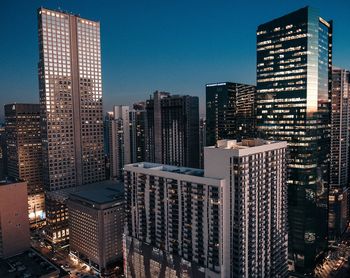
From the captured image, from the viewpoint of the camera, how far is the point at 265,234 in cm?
9981

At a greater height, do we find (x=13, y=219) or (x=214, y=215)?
(x=214, y=215)

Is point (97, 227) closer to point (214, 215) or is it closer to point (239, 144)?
point (214, 215)

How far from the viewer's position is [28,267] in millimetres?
114875

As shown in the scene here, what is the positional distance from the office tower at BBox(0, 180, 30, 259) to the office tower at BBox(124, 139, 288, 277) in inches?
2092

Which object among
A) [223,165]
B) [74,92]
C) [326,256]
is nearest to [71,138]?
[74,92]

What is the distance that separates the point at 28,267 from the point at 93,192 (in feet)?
161

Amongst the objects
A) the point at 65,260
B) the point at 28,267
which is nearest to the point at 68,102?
the point at 65,260

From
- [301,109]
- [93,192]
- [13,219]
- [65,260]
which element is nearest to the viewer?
[13,219]

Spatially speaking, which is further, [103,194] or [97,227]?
[103,194]

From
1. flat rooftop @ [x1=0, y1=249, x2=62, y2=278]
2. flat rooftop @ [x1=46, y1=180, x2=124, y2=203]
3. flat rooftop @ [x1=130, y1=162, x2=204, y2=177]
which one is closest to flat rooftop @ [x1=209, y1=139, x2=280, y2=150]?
flat rooftop @ [x1=130, y1=162, x2=204, y2=177]

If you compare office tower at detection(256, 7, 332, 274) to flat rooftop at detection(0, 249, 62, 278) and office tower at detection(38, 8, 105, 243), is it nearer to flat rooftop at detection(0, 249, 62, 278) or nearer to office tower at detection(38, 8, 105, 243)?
flat rooftop at detection(0, 249, 62, 278)

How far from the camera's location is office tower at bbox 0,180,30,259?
130500 mm

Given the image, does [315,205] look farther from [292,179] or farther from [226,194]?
[226,194]

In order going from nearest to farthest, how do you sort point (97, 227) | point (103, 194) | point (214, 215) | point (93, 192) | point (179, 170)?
point (214, 215)
point (179, 170)
point (97, 227)
point (103, 194)
point (93, 192)
